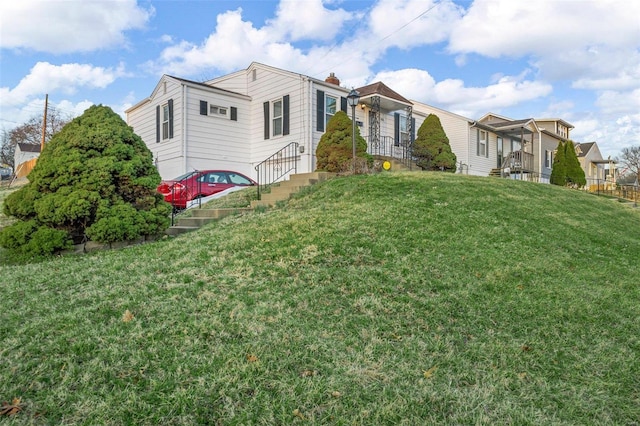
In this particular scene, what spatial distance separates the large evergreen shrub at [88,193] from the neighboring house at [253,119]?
25.2 ft

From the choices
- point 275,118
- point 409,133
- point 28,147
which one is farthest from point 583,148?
point 28,147

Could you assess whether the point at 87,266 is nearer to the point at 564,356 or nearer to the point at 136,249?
the point at 136,249

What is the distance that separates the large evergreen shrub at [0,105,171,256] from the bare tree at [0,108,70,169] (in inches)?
1517

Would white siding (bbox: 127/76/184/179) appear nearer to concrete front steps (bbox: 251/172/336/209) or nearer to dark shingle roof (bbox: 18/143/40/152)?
concrete front steps (bbox: 251/172/336/209)

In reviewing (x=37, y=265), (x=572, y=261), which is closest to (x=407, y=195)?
(x=572, y=261)

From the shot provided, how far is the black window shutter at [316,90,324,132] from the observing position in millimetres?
14805

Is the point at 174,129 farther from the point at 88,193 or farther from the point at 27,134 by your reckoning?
the point at 27,134

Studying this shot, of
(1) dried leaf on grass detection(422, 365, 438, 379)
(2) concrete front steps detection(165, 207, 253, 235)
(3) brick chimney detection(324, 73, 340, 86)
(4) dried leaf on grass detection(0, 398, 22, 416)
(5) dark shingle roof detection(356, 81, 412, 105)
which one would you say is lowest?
(1) dried leaf on grass detection(422, 365, 438, 379)

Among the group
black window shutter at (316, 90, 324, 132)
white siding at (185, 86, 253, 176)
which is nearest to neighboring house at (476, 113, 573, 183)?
black window shutter at (316, 90, 324, 132)

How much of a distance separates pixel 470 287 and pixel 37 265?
5.55 meters

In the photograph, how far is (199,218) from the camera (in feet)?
29.2

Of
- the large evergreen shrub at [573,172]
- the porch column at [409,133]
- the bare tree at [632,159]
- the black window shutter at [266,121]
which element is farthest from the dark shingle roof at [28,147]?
the bare tree at [632,159]

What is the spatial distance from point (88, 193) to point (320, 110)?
31.9 feet

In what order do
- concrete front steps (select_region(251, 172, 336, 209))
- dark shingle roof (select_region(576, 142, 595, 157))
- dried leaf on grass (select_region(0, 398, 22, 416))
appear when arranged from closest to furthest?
dried leaf on grass (select_region(0, 398, 22, 416)) → concrete front steps (select_region(251, 172, 336, 209)) → dark shingle roof (select_region(576, 142, 595, 157))
